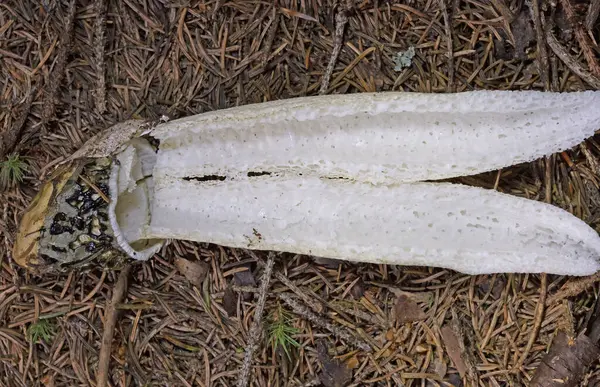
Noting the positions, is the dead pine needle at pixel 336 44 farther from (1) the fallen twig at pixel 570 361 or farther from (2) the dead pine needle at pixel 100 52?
(1) the fallen twig at pixel 570 361

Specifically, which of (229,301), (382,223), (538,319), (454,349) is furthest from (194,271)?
(538,319)

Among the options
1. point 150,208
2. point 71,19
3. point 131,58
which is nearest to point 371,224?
point 150,208

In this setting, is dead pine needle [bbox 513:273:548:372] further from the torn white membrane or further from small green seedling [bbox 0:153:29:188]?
small green seedling [bbox 0:153:29:188]

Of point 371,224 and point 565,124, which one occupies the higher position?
point 565,124

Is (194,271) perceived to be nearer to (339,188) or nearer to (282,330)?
(282,330)

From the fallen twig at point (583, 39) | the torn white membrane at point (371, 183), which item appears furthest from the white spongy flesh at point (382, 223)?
the fallen twig at point (583, 39)

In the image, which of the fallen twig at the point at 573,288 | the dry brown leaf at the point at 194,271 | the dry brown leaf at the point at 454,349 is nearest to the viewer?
the fallen twig at the point at 573,288

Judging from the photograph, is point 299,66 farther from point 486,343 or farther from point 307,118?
point 486,343

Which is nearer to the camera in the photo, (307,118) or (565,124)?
(565,124)
